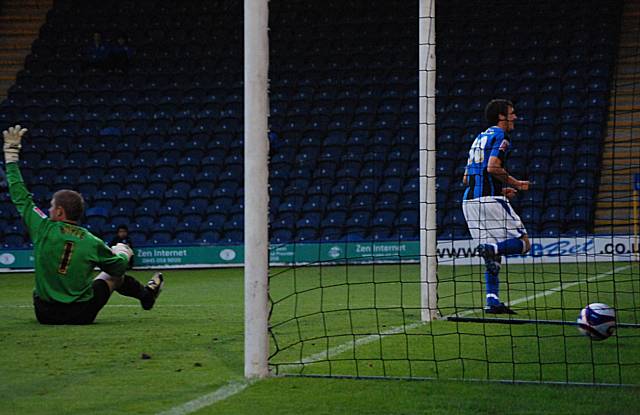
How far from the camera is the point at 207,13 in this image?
29.7 metres

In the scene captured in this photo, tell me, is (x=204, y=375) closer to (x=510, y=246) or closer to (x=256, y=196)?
(x=256, y=196)

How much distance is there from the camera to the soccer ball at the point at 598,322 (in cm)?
725

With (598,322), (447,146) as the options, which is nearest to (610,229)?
(447,146)

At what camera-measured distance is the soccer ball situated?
725 centimetres

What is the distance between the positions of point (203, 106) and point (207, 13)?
181 inches

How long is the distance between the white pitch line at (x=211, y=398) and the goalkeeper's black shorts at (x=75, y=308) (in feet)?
10.8

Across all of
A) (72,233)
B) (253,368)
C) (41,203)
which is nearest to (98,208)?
(41,203)

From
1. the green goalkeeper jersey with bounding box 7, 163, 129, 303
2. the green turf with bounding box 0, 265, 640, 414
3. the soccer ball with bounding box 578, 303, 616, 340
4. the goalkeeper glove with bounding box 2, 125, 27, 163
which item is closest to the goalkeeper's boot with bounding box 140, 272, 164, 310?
the green turf with bounding box 0, 265, 640, 414

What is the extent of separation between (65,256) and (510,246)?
411 cm

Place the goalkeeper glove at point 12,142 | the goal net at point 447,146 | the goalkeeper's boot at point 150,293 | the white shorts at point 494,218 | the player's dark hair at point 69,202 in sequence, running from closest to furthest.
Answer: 1. the goalkeeper glove at point 12,142
2. the player's dark hair at point 69,202
3. the goalkeeper's boot at point 150,293
4. the white shorts at point 494,218
5. the goal net at point 447,146

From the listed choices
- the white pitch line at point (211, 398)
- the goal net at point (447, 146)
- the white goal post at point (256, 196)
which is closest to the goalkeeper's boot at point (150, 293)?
the goal net at point (447, 146)

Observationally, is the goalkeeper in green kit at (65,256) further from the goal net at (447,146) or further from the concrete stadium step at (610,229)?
the concrete stadium step at (610,229)

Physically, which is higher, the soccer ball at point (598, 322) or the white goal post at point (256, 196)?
the white goal post at point (256, 196)

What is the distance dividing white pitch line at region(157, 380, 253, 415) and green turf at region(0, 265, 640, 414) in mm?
57
